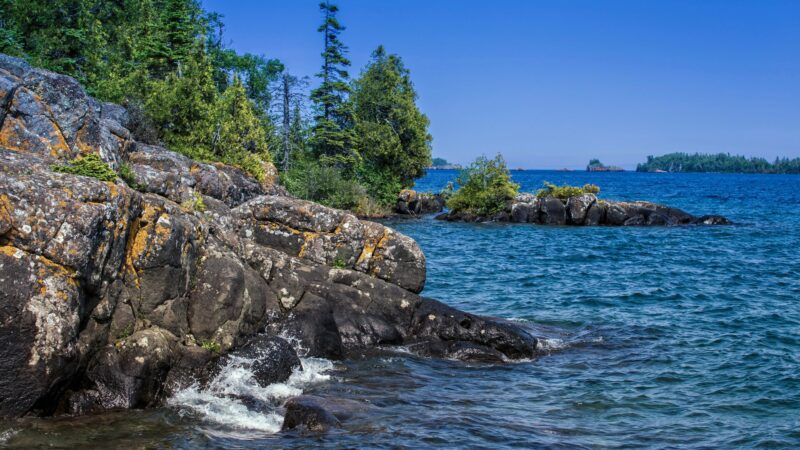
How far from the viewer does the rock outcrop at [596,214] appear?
62375 millimetres

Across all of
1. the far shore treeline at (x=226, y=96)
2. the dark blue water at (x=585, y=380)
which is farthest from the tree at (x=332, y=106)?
the dark blue water at (x=585, y=380)

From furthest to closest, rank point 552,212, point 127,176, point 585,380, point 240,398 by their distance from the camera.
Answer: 1. point 552,212
2. point 127,176
3. point 585,380
4. point 240,398

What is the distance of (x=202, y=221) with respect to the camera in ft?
57.6

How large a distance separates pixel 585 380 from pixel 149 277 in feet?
37.7

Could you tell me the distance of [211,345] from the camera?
53.0 ft

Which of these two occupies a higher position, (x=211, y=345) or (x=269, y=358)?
(x=211, y=345)

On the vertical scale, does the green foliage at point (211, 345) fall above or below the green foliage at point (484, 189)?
below

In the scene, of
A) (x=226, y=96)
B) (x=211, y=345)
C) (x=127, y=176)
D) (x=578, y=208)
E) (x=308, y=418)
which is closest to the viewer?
(x=308, y=418)

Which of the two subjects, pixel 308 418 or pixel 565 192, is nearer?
pixel 308 418

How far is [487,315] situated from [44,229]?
16.5 metres

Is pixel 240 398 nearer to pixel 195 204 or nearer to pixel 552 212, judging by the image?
pixel 195 204

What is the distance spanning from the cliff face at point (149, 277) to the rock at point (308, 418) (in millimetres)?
2883

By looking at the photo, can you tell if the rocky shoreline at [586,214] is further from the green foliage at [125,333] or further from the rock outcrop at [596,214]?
the green foliage at [125,333]

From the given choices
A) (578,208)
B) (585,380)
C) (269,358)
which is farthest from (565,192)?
(269,358)
